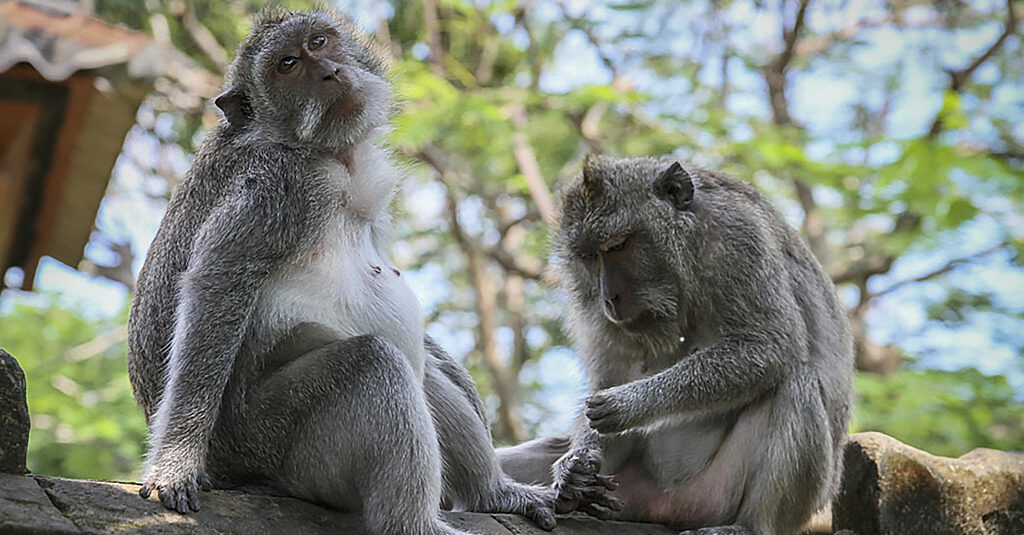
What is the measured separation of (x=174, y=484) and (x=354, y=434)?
0.62 metres

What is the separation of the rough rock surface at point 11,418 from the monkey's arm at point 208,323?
405mm

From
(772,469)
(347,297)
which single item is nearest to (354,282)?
(347,297)

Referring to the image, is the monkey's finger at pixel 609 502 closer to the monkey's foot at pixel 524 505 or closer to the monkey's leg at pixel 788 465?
the monkey's foot at pixel 524 505

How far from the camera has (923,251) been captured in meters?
11.4

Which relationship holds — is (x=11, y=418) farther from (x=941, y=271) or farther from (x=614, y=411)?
(x=941, y=271)

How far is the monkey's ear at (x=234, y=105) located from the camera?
4.43m

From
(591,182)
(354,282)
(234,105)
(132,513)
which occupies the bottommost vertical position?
(132,513)

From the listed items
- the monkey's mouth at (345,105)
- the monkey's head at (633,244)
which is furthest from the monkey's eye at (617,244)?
the monkey's mouth at (345,105)

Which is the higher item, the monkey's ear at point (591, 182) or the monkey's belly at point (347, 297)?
the monkey's ear at point (591, 182)

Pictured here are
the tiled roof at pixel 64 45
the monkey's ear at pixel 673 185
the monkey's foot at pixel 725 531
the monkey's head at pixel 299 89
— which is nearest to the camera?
the monkey's head at pixel 299 89

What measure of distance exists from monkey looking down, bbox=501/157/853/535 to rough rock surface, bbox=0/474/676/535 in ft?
3.87

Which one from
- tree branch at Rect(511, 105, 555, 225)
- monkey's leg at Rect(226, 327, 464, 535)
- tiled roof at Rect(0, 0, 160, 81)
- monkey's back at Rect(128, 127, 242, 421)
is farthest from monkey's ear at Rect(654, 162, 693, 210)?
tree branch at Rect(511, 105, 555, 225)

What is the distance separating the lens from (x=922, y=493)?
5285 mm

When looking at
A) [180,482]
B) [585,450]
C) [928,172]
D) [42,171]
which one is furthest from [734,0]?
[180,482]
